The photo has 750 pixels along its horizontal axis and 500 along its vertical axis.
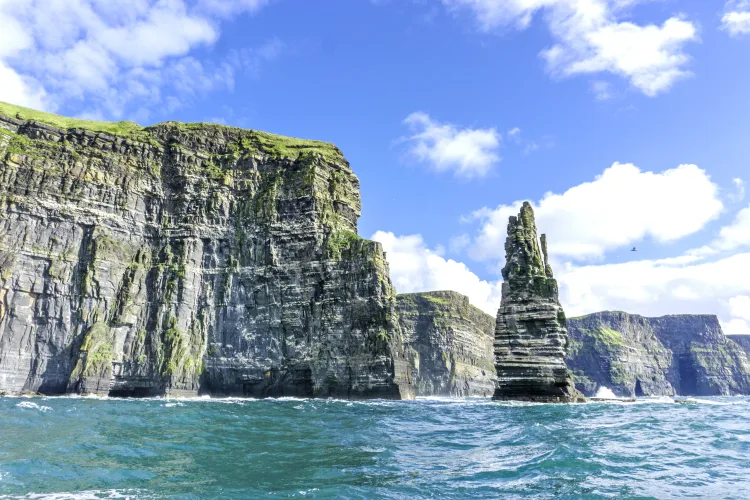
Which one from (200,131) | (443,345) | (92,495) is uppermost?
(200,131)

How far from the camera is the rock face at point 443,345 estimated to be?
160375mm

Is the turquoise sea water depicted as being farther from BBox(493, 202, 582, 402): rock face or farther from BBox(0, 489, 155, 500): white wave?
BBox(493, 202, 582, 402): rock face

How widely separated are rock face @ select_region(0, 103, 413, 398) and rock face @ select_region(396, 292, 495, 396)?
80.9m

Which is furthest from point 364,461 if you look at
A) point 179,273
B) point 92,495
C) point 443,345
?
point 443,345

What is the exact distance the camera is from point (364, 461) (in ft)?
62.4

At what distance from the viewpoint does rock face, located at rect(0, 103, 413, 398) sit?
74.8 metres

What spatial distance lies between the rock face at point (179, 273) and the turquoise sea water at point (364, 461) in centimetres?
4938

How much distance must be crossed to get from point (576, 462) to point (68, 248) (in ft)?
267

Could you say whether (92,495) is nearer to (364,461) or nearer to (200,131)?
(364,461)

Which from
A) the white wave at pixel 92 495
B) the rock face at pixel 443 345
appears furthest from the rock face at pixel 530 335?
the rock face at pixel 443 345

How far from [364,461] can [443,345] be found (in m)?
151

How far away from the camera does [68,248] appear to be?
78.6 meters

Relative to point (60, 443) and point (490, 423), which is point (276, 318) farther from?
point (60, 443)

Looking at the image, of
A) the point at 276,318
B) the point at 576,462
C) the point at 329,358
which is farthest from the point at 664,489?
the point at 276,318
